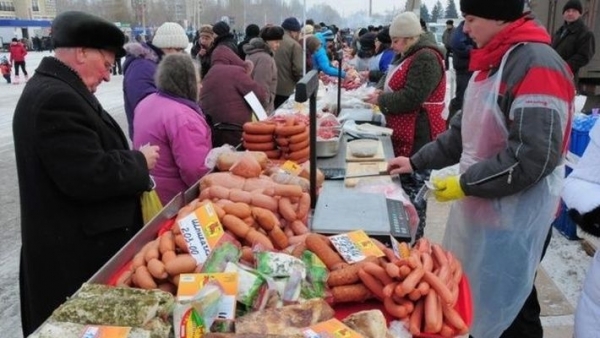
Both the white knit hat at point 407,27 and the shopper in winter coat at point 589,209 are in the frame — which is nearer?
the shopper in winter coat at point 589,209

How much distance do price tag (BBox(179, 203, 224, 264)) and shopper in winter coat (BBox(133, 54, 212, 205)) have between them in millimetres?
1114

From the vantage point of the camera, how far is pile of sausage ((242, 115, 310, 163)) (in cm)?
321

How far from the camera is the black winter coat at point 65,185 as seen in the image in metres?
2.14

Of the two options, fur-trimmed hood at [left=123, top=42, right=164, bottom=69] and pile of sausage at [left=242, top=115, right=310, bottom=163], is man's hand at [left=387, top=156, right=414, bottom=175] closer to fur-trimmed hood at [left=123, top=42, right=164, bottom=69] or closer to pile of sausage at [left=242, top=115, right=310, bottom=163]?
pile of sausage at [left=242, top=115, right=310, bottom=163]

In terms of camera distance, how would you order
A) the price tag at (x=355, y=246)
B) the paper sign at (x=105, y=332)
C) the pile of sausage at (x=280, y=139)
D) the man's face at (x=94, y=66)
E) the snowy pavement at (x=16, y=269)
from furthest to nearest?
the snowy pavement at (x=16, y=269)
the pile of sausage at (x=280, y=139)
the man's face at (x=94, y=66)
the price tag at (x=355, y=246)
the paper sign at (x=105, y=332)

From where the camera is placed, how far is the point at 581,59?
310 inches

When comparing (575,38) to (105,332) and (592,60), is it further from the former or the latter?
(105,332)

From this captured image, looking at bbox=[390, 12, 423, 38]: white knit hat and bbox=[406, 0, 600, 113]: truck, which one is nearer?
bbox=[390, 12, 423, 38]: white knit hat

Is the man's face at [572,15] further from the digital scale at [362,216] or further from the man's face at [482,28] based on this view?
the digital scale at [362,216]

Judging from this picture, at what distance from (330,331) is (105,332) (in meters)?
0.62

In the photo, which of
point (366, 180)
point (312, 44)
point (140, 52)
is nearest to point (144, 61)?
point (140, 52)

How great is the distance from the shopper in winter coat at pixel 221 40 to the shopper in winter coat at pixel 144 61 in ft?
1.54

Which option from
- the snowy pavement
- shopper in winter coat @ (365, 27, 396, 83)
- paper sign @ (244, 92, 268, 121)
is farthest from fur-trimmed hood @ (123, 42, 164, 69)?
shopper in winter coat @ (365, 27, 396, 83)

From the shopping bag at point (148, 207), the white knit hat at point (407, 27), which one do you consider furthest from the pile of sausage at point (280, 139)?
the white knit hat at point (407, 27)
